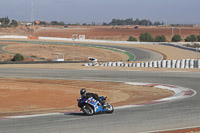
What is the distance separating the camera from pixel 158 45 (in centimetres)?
8262

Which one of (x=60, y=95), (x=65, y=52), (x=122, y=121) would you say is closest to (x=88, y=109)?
(x=122, y=121)

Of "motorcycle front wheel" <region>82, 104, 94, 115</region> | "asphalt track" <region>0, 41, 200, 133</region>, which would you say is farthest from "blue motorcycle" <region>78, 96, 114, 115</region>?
"asphalt track" <region>0, 41, 200, 133</region>

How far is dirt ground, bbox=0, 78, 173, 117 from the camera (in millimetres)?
19172

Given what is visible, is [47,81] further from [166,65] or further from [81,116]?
[81,116]

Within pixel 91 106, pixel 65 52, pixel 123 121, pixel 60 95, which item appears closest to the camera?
pixel 123 121

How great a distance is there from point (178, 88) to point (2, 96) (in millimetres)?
11377

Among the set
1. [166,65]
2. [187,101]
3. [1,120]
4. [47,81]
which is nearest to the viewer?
[1,120]

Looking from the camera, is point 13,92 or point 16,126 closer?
point 16,126

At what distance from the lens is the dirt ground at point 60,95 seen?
62.9 ft

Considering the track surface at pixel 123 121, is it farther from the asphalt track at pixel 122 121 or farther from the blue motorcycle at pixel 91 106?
the blue motorcycle at pixel 91 106

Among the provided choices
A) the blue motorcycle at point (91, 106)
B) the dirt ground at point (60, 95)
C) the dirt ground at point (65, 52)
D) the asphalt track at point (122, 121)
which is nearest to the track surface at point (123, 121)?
the asphalt track at point (122, 121)

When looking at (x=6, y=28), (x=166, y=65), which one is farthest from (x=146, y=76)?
(x=6, y=28)

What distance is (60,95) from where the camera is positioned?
77.7 ft

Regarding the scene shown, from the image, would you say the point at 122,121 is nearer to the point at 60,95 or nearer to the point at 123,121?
the point at 123,121
